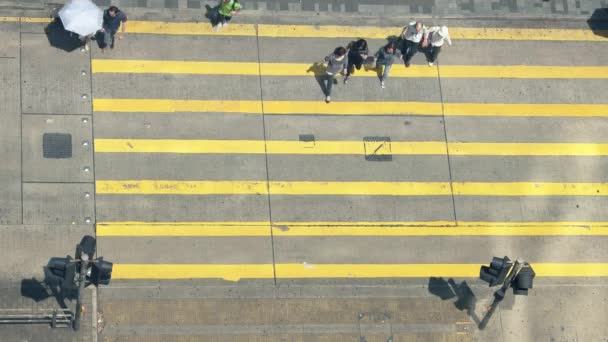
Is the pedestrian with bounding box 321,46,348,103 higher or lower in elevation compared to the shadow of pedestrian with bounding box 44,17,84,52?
lower

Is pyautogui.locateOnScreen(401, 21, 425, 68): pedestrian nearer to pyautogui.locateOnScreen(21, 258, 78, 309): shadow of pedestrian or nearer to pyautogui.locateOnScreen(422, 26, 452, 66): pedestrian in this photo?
pyautogui.locateOnScreen(422, 26, 452, 66): pedestrian

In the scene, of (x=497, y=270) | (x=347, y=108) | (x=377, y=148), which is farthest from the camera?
(x=347, y=108)

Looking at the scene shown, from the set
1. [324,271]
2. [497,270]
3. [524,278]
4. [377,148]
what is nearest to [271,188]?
[324,271]

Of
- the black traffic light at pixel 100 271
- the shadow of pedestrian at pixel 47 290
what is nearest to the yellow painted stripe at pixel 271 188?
the shadow of pedestrian at pixel 47 290

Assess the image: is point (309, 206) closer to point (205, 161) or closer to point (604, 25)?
point (205, 161)

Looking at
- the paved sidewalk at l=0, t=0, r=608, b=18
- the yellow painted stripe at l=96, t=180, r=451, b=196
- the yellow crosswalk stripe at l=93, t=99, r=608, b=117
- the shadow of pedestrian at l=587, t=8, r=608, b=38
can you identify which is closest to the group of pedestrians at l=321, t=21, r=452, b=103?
the yellow crosswalk stripe at l=93, t=99, r=608, b=117

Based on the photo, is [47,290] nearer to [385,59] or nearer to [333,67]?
[333,67]
